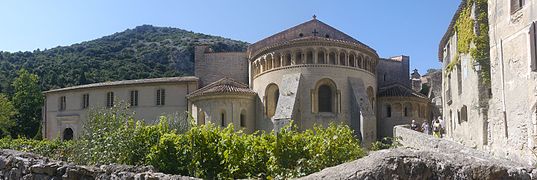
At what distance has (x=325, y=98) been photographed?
33.9 metres

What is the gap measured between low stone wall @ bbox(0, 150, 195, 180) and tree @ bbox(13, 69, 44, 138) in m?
54.6

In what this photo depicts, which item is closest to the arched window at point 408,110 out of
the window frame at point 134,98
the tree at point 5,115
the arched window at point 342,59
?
the arched window at point 342,59

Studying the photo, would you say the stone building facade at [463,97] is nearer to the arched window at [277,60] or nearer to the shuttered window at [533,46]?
the shuttered window at [533,46]

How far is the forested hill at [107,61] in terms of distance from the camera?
7569cm

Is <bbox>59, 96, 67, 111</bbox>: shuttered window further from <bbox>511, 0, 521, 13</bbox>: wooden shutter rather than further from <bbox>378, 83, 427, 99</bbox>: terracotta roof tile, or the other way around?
<bbox>511, 0, 521, 13</bbox>: wooden shutter

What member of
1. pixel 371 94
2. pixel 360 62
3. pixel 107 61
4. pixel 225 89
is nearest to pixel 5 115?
pixel 225 89

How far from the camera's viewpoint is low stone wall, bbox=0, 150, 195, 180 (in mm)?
8133

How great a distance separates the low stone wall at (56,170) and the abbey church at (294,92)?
2188 cm

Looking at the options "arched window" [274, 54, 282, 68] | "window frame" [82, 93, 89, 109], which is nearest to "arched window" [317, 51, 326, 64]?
"arched window" [274, 54, 282, 68]

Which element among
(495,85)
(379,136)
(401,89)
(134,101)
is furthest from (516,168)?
(134,101)

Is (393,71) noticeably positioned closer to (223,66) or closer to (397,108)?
(397,108)

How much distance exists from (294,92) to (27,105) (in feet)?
142

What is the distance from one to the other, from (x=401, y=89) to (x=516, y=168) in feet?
118

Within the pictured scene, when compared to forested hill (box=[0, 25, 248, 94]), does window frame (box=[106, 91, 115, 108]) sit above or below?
below
